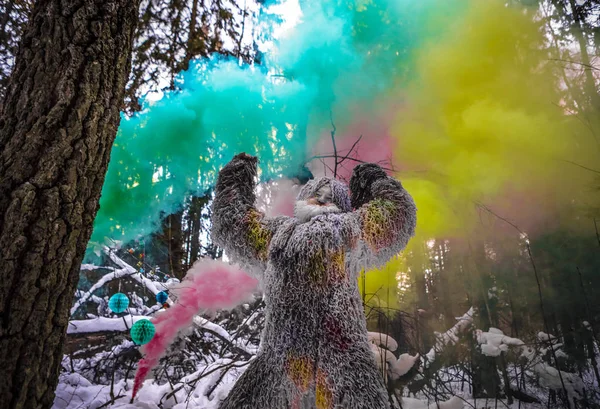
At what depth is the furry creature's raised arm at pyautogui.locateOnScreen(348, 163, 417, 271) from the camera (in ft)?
4.13

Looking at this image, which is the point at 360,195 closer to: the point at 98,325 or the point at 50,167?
the point at 50,167

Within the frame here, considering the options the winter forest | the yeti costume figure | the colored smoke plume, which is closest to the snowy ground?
the winter forest

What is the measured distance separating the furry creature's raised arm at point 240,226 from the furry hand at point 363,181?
0.40m

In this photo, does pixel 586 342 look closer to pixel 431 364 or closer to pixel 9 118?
pixel 431 364

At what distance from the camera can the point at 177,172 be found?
6.57 feet

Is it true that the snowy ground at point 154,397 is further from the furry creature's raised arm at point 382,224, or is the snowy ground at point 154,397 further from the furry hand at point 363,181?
the furry hand at point 363,181

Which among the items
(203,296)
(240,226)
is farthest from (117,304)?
(240,226)

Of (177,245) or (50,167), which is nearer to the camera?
(50,167)

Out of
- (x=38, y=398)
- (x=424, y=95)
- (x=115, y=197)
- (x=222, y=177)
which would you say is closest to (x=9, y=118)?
(x=38, y=398)

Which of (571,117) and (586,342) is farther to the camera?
(571,117)

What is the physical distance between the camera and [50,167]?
0.76 m

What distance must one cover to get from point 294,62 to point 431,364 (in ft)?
7.11

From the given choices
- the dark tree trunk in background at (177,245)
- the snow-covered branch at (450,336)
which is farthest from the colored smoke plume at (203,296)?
the dark tree trunk in background at (177,245)

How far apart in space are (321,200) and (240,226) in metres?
0.36
